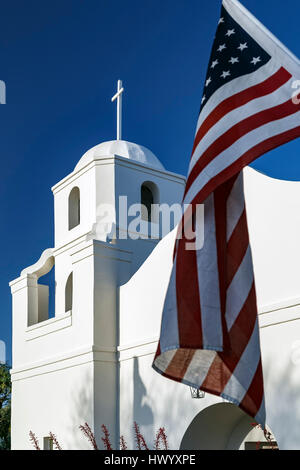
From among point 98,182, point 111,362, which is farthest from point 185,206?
point 98,182

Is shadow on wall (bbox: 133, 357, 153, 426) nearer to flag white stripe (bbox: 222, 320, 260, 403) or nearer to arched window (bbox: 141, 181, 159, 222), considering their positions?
arched window (bbox: 141, 181, 159, 222)

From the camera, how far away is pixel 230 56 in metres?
4.79

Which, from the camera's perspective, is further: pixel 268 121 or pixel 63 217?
pixel 63 217

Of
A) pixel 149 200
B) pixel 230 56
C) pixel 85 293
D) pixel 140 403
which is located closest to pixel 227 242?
pixel 230 56

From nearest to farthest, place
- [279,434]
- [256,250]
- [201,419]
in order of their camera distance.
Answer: [279,434] → [256,250] → [201,419]

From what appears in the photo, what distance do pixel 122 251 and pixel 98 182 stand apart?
1943 mm

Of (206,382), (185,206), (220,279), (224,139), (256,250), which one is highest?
(256,250)

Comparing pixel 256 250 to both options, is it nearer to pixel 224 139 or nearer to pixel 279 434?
pixel 279 434

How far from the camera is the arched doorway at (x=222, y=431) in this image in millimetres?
10320

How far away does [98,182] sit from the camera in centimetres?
1419

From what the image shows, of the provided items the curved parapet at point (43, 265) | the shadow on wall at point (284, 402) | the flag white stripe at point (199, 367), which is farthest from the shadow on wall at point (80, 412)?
the flag white stripe at point (199, 367)

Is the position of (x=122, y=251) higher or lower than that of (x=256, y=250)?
higher

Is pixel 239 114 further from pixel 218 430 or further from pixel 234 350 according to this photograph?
pixel 218 430

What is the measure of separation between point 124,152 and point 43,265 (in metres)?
3.54
